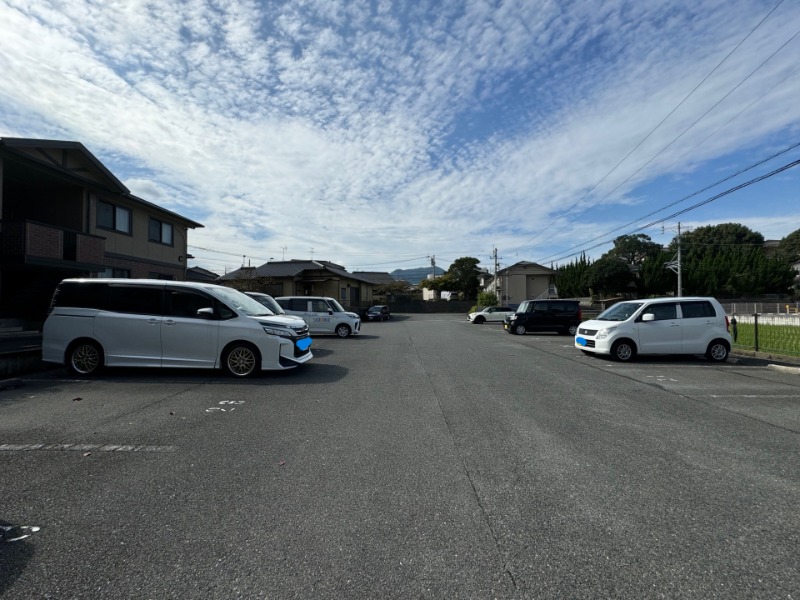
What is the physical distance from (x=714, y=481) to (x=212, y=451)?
4646 millimetres

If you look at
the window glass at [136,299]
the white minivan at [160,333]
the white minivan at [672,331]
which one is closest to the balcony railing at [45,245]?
the white minivan at [160,333]

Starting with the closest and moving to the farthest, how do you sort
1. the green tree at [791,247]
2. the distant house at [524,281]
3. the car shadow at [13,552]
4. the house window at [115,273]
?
1. the car shadow at [13,552]
2. the house window at [115,273]
3. the distant house at [524,281]
4. the green tree at [791,247]

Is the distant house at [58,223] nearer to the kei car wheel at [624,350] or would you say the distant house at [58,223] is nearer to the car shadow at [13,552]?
the car shadow at [13,552]

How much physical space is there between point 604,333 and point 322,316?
11452mm

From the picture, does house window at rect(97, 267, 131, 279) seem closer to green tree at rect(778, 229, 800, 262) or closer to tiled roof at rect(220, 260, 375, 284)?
tiled roof at rect(220, 260, 375, 284)

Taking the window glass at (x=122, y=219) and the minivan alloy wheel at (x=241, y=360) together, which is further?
the window glass at (x=122, y=219)

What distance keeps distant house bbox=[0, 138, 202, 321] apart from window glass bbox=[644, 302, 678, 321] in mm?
16974

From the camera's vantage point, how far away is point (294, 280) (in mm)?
38312

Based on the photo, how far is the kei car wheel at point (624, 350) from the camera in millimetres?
11258

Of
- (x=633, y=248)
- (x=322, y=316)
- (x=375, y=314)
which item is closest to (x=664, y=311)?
(x=322, y=316)

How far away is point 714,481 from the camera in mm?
3682

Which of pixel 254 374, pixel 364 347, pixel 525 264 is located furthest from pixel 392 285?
pixel 254 374

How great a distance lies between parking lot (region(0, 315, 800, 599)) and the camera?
2371 mm

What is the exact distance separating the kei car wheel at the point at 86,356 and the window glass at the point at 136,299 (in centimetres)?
83
